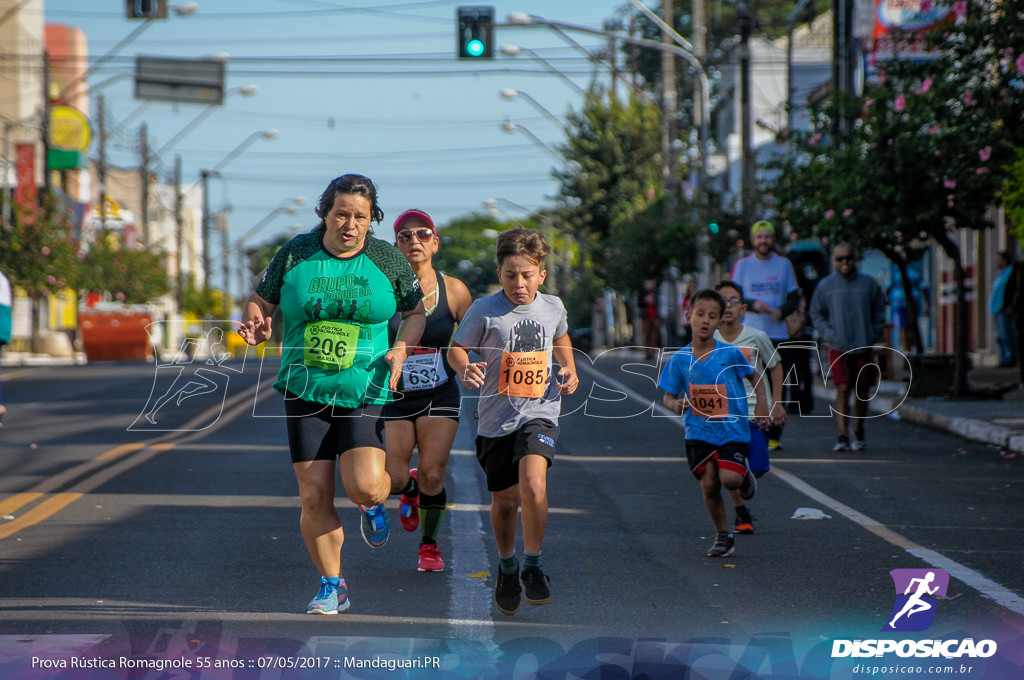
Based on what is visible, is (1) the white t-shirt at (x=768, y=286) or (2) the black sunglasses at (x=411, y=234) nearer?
(2) the black sunglasses at (x=411, y=234)

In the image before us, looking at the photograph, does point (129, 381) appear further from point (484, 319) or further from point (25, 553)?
point (484, 319)

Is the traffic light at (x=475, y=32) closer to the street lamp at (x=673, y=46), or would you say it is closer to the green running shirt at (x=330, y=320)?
the street lamp at (x=673, y=46)

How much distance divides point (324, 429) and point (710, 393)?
264cm

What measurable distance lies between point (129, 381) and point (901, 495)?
1831 centimetres

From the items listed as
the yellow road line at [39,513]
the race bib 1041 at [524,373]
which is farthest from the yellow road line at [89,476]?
the race bib 1041 at [524,373]

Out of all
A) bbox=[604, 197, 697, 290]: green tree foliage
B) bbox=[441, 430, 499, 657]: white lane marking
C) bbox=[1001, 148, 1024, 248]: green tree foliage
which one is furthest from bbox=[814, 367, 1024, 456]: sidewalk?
bbox=[604, 197, 697, 290]: green tree foliage

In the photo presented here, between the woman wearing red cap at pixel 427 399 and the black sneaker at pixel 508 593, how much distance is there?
1139 millimetres

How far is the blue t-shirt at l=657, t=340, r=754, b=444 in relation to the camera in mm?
8125

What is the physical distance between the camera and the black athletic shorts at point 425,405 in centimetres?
777

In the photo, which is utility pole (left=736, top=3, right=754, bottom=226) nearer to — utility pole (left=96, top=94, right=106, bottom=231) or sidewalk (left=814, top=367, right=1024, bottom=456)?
sidewalk (left=814, top=367, right=1024, bottom=456)

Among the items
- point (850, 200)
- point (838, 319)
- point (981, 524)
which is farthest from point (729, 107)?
point (981, 524)

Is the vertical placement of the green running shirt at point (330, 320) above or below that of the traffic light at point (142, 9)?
below

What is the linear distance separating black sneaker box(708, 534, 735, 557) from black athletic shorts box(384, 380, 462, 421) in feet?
5.27

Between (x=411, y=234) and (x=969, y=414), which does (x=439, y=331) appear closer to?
(x=411, y=234)
